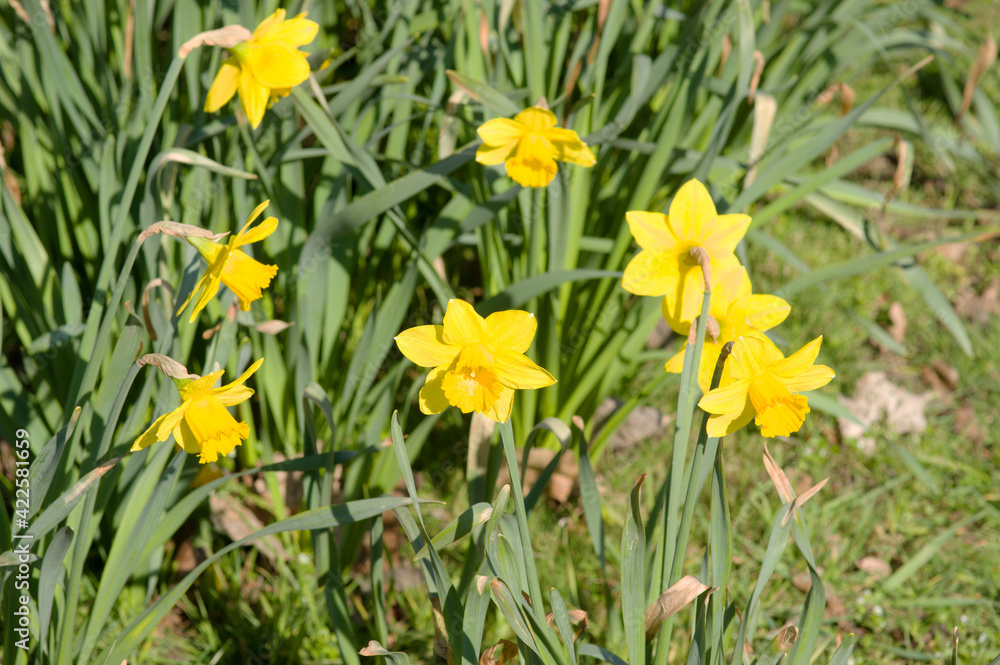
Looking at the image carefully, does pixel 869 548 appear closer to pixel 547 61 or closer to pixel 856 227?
pixel 856 227

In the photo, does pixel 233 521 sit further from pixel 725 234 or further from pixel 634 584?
pixel 725 234

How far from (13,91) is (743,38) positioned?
1.93 m

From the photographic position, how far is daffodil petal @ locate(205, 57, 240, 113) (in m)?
1.42

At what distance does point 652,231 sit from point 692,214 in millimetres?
73

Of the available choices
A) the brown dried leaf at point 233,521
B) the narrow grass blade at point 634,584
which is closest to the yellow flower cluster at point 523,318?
the narrow grass blade at point 634,584

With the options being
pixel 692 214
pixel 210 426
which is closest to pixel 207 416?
pixel 210 426

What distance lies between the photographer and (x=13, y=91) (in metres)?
1.86

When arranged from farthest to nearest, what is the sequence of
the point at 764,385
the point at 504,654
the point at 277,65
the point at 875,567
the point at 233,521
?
the point at 875,567 < the point at 233,521 < the point at 277,65 < the point at 504,654 < the point at 764,385

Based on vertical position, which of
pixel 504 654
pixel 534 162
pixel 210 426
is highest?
pixel 534 162

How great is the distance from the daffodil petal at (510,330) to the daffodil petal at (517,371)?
0.04 feet

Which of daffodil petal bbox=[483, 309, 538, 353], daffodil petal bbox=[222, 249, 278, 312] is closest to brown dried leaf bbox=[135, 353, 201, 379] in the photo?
daffodil petal bbox=[222, 249, 278, 312]

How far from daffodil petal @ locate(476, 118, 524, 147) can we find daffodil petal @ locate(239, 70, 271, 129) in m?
0.44

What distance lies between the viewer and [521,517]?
1.10 meters

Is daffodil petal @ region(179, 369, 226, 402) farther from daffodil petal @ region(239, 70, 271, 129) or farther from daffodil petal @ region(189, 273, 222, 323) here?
daffodil petal @ region(239, 70, 271, 129)
